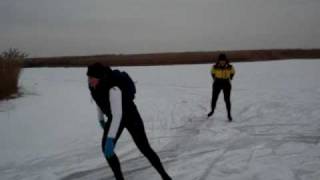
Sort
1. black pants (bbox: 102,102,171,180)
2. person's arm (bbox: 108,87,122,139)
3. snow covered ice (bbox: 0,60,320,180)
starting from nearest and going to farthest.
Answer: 1. person's arm (bbox: 108,87,122,139)
2. black pants (bbox: 102,102,171,180)
3. snow covered ice (bbox: 0,60,320,180)

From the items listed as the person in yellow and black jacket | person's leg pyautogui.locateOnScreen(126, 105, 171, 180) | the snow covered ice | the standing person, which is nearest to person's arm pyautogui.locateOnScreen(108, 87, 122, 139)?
the standing person

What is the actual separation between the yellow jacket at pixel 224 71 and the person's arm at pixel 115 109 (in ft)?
16.6

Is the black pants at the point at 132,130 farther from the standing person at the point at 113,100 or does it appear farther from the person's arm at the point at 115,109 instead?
the person's arm at the point at 115,109

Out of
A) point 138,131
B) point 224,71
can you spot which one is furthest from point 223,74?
point 138,131

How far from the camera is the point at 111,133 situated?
A: 380 cm

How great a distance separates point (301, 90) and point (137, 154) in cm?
945

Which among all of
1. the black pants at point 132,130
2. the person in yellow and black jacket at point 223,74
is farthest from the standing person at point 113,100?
the person in yellow and black jacket at point 223,74

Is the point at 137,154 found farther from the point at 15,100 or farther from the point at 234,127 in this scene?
the point at 15,100

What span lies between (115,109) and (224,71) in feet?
16.9

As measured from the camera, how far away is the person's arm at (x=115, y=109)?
3.73m

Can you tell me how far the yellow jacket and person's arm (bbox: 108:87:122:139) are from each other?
5.07m

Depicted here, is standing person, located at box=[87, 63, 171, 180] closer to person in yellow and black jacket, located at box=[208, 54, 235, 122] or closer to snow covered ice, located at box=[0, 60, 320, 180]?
snow covered ice, located at box=[0, 60, 320, 180]

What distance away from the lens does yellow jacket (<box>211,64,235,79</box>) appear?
8461mm

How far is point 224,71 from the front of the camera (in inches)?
335
